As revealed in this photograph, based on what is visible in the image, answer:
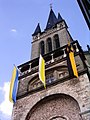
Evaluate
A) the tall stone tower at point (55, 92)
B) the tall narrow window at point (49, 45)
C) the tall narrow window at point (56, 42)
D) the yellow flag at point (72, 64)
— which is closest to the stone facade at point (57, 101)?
the tall stone tower at point (55, 92)

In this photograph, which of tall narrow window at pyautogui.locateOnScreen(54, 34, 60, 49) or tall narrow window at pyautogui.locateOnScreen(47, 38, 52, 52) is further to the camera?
tall narrow window at pyautogui.locateOnScreen(47, 38, 52, 52)

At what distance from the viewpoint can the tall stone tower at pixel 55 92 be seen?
12.1m

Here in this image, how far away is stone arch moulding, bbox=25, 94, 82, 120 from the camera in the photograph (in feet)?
39.4

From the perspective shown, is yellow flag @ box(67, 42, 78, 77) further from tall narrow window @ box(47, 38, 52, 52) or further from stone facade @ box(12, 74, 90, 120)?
tall narrow window @ box(47, 38, 52, 52)

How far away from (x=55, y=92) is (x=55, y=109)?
1.15 m

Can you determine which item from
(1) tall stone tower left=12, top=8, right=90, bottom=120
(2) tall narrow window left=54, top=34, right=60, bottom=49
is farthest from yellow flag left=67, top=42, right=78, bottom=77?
(2) tall narrow window left=54, top=34, right=60, bottom=49

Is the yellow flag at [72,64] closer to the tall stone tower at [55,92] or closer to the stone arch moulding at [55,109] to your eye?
the tall stone tower at [55,92]

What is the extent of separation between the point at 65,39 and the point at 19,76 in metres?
6.05

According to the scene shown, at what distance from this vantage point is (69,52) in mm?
15430

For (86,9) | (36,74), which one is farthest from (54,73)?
(86,9)

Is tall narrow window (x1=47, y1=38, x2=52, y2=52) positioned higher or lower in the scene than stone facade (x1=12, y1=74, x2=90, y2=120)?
higher

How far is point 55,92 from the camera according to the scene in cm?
1343

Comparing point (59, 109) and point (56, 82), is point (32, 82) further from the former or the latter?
point (59, 109)

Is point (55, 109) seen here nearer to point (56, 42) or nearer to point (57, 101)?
point (57, 101)
